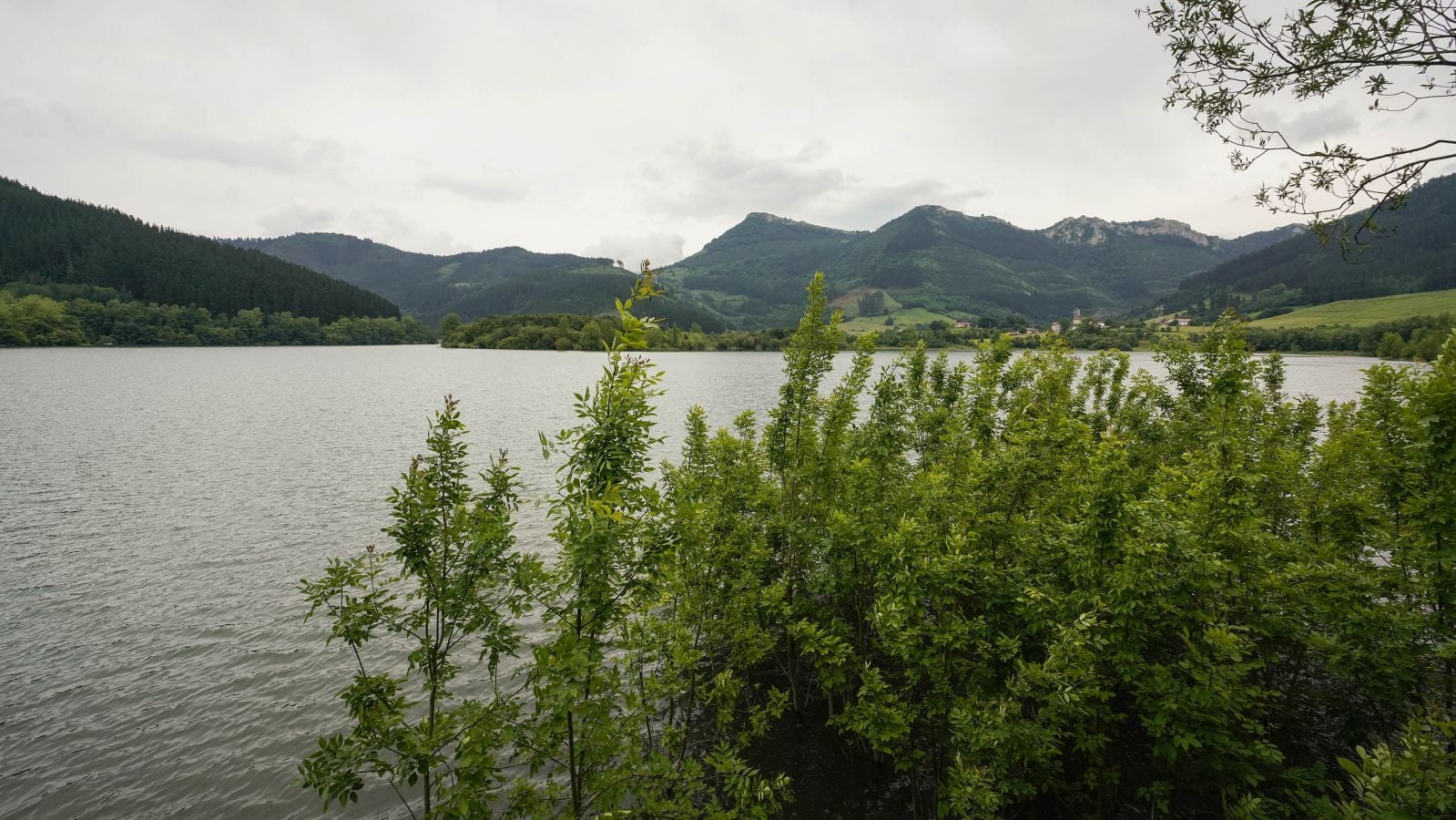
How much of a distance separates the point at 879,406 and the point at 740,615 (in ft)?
21.7

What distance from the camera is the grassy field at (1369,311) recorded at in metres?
144

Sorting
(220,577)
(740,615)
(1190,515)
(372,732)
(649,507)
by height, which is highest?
(649,507)

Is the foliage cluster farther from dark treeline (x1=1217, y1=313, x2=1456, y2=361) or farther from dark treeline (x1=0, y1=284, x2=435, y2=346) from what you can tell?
dark treeline (x1=0, y1=284, x2=435, y2=346)

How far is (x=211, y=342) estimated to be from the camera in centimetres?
16412

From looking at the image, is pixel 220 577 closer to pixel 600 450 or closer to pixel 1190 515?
pixel 600 450

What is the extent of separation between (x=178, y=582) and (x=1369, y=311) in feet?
837

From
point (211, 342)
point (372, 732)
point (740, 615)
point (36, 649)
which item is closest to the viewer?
point (372, 732)

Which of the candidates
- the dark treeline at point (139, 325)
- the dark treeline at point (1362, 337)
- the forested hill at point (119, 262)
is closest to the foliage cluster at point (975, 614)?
the dark treeline at point (1362, 337)

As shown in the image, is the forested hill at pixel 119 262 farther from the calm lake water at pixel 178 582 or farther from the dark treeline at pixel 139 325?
the calm lake water at pixel 178 582

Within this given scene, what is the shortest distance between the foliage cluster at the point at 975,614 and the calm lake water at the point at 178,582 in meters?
4.67

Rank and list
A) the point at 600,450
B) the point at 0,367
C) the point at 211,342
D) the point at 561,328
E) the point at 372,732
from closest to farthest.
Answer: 1. the point at 600,450
2. the point at 372,732
3. the point at 0,367
4. the point at 211,342
5. the point at 561,328

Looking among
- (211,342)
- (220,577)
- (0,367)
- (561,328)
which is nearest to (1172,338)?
(220,577)

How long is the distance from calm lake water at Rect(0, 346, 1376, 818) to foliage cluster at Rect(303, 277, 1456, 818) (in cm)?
467

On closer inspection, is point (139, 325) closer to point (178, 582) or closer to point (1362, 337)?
point (178, 582)
